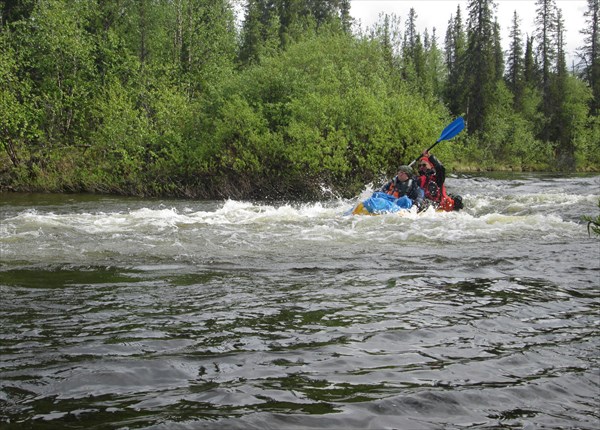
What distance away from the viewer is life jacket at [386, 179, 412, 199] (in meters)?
13.8

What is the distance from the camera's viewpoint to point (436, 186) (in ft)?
46.5

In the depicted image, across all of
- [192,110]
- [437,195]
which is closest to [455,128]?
[437,195]

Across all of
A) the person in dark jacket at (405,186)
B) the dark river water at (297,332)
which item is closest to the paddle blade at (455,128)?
the person in dark jacket at (405,186)

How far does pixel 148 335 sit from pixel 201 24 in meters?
30.3

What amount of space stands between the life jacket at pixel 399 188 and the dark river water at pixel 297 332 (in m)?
4.04

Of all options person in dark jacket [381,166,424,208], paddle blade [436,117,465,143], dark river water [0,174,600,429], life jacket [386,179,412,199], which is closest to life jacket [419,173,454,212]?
person in dark jacket [381,166,424,208]

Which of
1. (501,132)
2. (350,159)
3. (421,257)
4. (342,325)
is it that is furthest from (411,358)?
(501,132)

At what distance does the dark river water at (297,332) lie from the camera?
11.0 feet

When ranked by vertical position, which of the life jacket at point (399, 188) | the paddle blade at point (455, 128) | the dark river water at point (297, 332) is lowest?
the dark river water at point (297, 332)

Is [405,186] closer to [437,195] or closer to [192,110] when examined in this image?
[437,195]

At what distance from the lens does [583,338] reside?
15.6ft

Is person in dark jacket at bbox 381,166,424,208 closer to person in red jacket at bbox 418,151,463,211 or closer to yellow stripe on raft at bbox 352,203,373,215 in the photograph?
person in red jacket at bbox 418,151,463,211

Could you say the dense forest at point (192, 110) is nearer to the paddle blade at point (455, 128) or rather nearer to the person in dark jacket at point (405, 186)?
the paddle blade at point (455, 128)

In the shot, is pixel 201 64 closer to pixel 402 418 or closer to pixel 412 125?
pixel 412 125
